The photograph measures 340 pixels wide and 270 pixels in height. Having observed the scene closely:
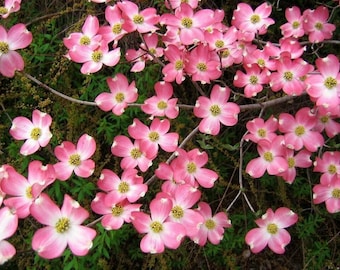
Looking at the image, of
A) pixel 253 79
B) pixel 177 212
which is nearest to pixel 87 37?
pixel 253 79

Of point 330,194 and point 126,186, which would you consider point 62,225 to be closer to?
point 126,186

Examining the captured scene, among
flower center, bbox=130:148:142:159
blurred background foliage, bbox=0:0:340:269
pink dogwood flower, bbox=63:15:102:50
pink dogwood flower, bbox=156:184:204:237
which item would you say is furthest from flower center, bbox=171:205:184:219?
pink dogwood flower, bbox=63:15:102:50

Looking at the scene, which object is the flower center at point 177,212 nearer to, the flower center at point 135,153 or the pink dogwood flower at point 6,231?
the flower center at point 135,153

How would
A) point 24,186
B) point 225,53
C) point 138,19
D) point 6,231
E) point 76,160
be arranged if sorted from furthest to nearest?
point 225,53, point 138,19, point 76,160, point 24,186, point 6,231

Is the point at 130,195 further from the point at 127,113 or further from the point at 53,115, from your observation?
the point at 53,115

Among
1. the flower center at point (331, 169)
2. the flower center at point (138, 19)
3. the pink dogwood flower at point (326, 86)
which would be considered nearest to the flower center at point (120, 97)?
the flower center at point (138, 19)

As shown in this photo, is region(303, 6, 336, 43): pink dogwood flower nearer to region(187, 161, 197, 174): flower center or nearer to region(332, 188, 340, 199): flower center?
region(332, 188, 340, 199): flower center
